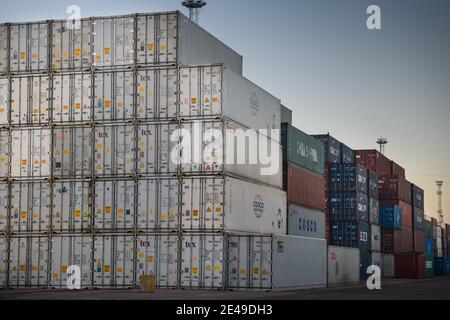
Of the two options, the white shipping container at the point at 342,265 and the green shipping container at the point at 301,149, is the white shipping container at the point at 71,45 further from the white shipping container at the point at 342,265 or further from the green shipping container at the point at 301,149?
the white shipping container at the point at 342,265

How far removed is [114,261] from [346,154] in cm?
3933

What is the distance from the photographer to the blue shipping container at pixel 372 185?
75625mm

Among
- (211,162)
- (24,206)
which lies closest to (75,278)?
(24,206)

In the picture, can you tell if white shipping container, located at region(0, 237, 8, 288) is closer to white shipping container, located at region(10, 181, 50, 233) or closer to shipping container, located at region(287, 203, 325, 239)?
white shipping container, located at region(10, 181, 50, 233)

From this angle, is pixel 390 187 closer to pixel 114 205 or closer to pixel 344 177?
pixel 344 177

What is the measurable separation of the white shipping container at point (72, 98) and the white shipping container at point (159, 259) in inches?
287

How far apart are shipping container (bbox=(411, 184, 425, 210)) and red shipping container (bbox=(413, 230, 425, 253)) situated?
314cm

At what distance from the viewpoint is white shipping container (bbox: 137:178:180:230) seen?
40.7 m

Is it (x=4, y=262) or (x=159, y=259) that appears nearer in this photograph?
(x=159, y=259)

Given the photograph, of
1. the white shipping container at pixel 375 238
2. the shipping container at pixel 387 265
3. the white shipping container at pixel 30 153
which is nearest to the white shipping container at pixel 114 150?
the white shipping container at pixel 30 153

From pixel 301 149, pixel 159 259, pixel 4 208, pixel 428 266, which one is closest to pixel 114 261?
pixel 159 259

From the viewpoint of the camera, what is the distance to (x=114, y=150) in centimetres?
4169

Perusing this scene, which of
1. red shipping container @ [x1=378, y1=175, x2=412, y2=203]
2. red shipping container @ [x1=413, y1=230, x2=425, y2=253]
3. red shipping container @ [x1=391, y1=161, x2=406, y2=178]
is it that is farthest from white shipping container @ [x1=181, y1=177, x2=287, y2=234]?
red shipping container @ [x1=413, y1=230, x2=425, y2=253]
